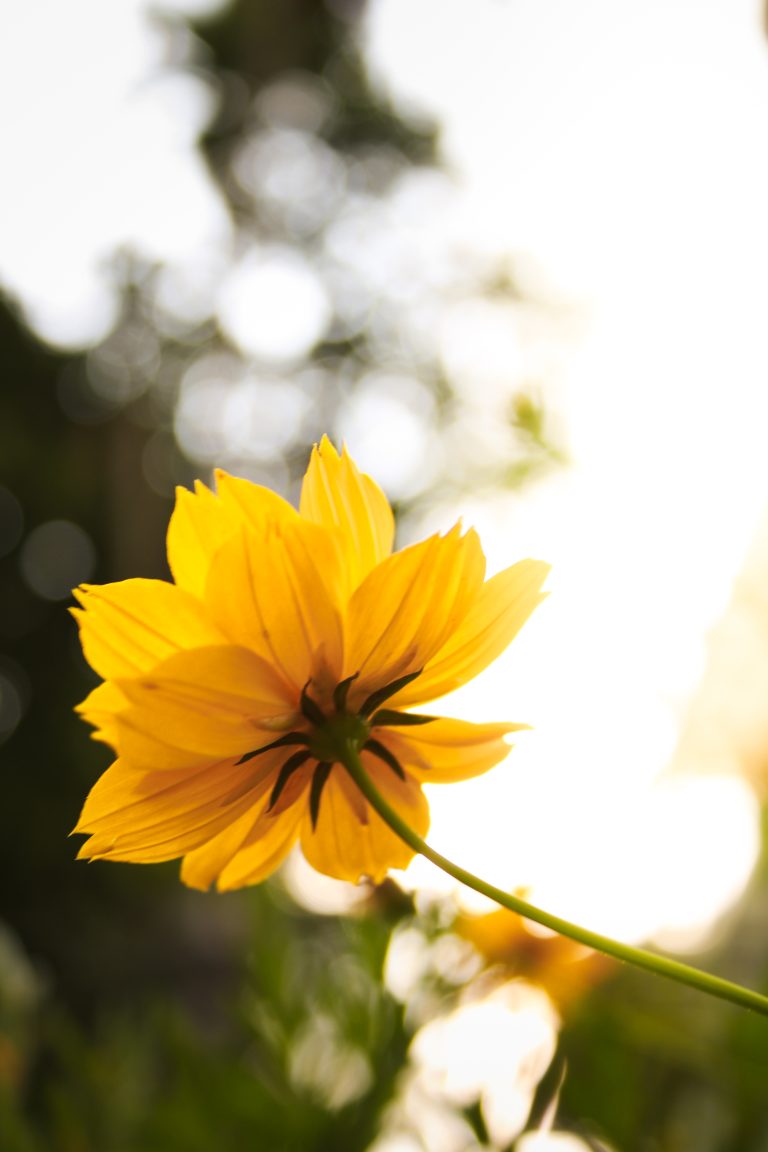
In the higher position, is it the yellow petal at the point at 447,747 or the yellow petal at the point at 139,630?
the yellow petal at the point at 447,747

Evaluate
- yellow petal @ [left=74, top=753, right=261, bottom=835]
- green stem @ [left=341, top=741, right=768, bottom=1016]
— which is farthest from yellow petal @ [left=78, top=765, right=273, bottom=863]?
green stem @ [left=341, top=741, right=768, bottom=1016]

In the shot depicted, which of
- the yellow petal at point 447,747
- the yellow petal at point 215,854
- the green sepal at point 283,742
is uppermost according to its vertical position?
the yellow petal at point 447,747

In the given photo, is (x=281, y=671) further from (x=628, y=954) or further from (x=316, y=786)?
(x=628, y=954)

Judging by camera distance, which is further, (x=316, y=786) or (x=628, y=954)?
(x=316, y=786)

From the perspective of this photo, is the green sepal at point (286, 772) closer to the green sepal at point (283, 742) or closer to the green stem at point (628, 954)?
the green sepal at point (283, 742)

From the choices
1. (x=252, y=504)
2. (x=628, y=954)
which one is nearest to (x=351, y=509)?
(x=252, y=504)

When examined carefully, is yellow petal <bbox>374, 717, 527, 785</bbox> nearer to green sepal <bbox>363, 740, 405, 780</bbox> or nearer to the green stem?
green sepal <bbox>363, 740, 405, 780</bbox>

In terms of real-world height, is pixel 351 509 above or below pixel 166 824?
above

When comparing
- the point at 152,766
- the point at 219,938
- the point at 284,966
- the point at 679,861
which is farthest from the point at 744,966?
the point at 219,938

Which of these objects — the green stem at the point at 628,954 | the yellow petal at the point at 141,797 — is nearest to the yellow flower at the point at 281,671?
the yellow petal at the point at 141,797
